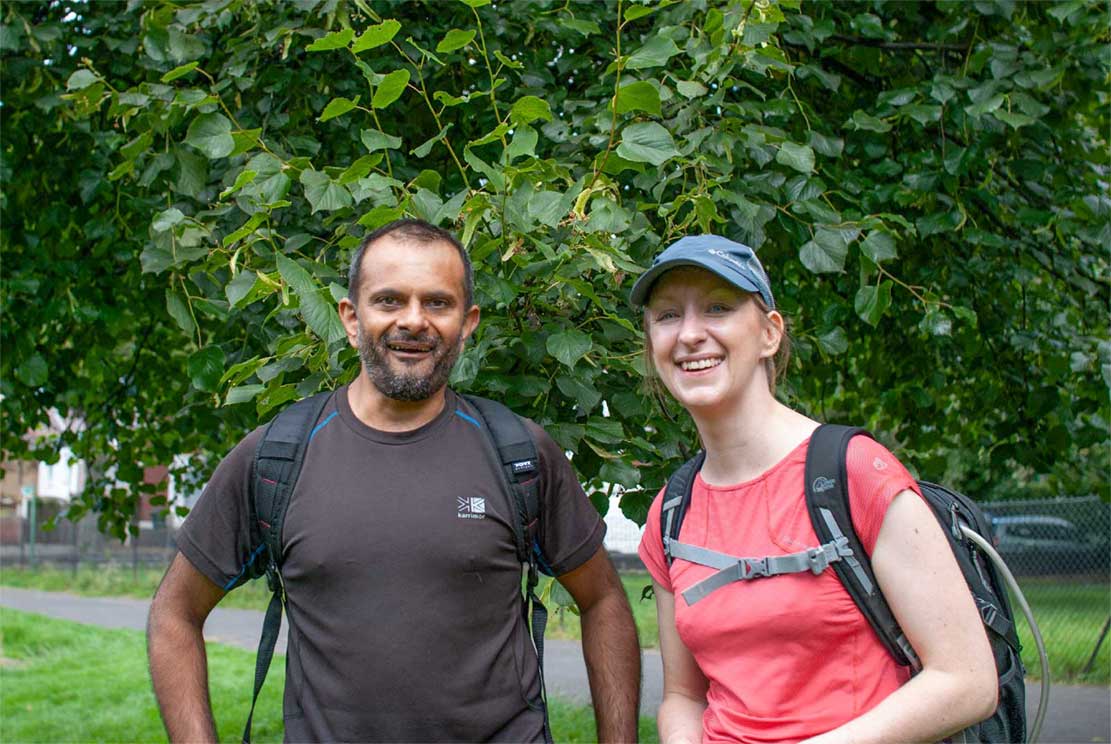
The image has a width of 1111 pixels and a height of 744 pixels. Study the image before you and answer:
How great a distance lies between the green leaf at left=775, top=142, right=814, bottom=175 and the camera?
332cm

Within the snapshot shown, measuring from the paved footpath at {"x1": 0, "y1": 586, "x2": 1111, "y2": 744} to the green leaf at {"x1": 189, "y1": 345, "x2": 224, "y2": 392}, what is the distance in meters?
2.08

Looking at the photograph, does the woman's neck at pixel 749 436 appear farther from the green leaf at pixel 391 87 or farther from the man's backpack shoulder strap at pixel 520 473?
the green leaf at pixel 391 87

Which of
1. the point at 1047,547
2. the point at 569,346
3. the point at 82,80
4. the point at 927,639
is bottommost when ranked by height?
the point at 1047,547

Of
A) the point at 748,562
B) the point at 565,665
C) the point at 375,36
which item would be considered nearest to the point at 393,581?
the point at 748,562

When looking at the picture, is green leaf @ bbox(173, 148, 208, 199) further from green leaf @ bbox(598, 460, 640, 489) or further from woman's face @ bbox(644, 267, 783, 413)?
woman's face @ bbox(644, 267, 783, 413)

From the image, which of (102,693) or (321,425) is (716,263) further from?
(102,693)

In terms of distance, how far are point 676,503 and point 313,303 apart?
1105 millimetres

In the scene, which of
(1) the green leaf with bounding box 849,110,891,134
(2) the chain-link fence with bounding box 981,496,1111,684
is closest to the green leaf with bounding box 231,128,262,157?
(1) the green leaf with bounding box 849,110,891,134

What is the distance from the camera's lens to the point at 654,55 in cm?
289

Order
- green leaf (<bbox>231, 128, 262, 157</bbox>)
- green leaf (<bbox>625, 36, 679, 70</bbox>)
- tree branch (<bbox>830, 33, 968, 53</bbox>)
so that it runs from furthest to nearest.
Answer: tree branch (<bbox>830, 33, 968, 53</bbox>)
green leaf (<bbox>231, 128, 262, 157</bbox>)
green leaf (<bbox>625, 36, 679, 70</bbox>)

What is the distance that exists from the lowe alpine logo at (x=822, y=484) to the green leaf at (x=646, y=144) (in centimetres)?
105

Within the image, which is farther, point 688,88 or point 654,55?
point 688,88

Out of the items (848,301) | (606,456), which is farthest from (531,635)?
(848,301)

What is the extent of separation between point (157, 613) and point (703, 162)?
1767 mm
